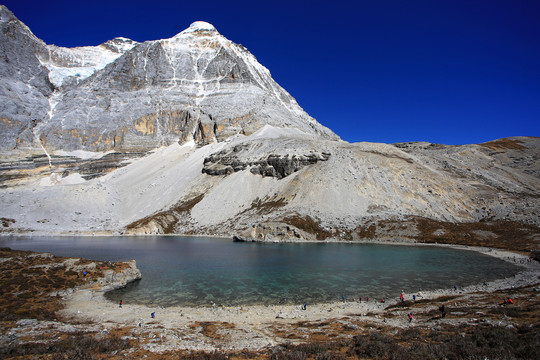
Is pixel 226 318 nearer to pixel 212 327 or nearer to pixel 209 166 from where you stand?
pixel 212 327

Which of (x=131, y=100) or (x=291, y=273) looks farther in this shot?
(x=131, y=100)

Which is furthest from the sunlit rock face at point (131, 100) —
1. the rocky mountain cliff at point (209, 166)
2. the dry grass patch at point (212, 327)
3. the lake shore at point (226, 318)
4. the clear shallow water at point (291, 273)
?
the dry grass patch at point (212, 327)

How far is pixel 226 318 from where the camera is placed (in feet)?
73.8

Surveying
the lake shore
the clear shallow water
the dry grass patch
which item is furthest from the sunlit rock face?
the dry grass patch

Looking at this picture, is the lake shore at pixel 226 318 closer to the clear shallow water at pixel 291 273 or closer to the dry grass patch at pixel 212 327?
the dry grass patch at pixel 212 327

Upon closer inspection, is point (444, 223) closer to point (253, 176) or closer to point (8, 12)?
point (253, 176)

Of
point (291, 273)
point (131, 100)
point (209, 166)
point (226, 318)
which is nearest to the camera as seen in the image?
point (226, 318)

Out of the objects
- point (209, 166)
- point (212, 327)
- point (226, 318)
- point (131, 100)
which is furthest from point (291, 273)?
point (131, 100)

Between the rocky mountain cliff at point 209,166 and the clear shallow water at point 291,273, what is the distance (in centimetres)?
2032

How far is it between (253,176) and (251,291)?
3143 inches

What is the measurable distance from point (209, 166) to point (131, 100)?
265 ft

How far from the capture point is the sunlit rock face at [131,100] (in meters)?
151

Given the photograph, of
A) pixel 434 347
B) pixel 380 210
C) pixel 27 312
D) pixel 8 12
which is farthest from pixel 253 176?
pixel 8 12

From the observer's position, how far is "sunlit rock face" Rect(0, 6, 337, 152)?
15088 cm
